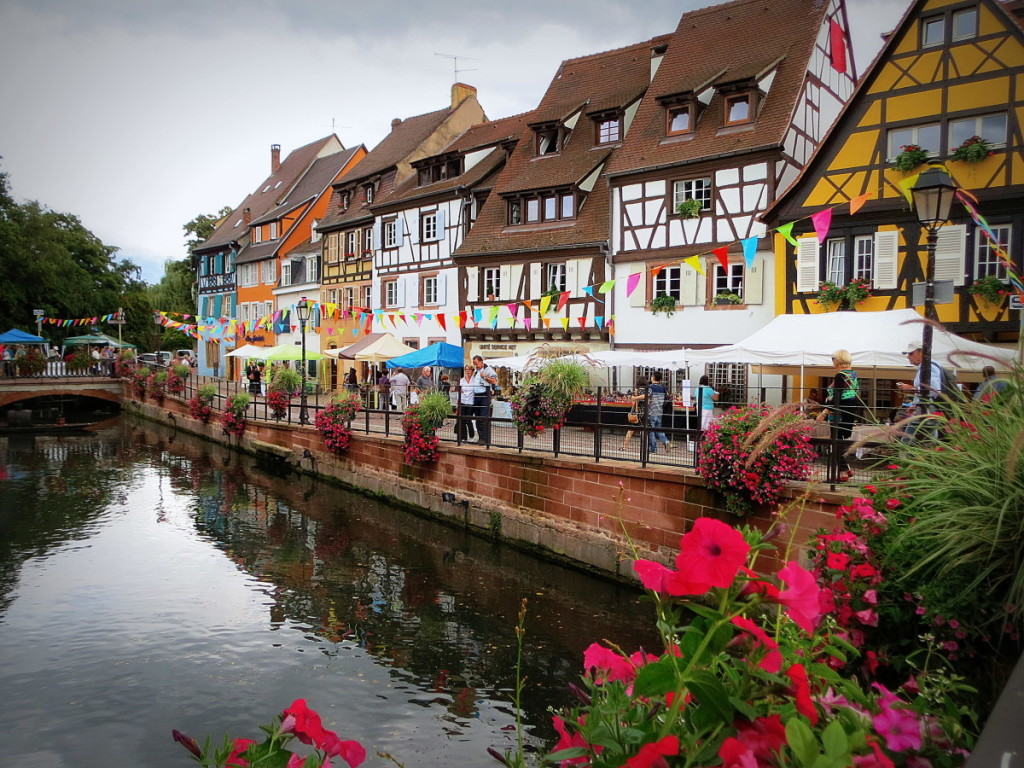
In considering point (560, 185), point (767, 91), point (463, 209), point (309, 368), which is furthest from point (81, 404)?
point (767, 91)

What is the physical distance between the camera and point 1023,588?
94.5 inches

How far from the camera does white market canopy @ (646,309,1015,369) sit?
12.1 m

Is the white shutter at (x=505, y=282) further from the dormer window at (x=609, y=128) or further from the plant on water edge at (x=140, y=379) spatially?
the plant on water edge at (x=140, y=379)

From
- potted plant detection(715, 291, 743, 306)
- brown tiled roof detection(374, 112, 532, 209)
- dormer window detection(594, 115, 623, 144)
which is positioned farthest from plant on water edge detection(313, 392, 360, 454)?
brown tiled roof detection(374, 112, 532, 209)

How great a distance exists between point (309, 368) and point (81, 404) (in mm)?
17083

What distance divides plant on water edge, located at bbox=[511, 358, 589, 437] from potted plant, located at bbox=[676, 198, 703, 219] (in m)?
9.25

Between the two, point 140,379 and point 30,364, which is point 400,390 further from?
point 30,364

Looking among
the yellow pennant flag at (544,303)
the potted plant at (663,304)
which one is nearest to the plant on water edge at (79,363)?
the yellow pennant flag at (544,303)

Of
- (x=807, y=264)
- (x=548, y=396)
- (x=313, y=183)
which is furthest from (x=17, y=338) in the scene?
(x=807, y=264)

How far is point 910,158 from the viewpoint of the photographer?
16016mm

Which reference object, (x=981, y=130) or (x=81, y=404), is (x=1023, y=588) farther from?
(x=81, y=404)

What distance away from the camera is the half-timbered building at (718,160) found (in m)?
20.0

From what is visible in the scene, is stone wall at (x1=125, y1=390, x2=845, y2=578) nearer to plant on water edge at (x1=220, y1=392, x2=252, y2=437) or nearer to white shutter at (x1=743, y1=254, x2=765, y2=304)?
plant on water edge at (x1=220, y1=392, x2=252, y2=437)

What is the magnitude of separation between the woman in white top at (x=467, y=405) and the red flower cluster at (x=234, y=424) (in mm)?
12764
